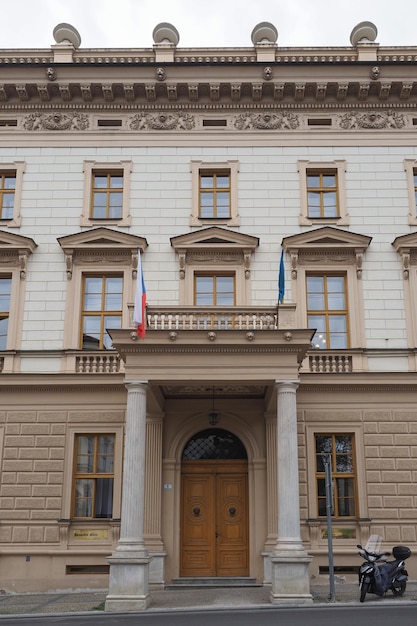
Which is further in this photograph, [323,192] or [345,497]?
[323,192]

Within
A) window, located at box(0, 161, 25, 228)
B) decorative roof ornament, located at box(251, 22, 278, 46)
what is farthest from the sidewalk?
decorative roof ornament, located at box(251, 22, 278, 46)

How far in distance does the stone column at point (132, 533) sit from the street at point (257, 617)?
573 millimetres

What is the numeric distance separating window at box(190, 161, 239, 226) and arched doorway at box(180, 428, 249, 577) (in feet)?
19.7

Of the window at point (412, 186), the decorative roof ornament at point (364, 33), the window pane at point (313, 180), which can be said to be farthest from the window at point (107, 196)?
the decorative roof ornament at point (364, 33)

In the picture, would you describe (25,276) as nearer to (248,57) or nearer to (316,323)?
(316,323)

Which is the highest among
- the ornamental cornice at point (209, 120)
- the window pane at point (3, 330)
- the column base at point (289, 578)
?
the ornamental cornice at point (209, 120)

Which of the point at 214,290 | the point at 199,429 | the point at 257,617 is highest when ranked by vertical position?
the point at 214,290

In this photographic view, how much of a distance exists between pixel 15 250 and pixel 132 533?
27.8 feet

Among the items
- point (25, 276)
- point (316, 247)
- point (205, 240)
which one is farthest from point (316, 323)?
point (25, 276)

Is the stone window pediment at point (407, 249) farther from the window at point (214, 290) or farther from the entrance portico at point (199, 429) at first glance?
the entrance portico at point (199, 429)

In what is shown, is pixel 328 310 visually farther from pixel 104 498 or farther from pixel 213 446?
pixel 104 498

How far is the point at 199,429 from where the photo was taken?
17766 millimetres

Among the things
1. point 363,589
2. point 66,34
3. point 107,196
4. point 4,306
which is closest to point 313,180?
point 107,196

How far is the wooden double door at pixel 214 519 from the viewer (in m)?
17.0
